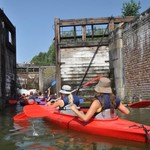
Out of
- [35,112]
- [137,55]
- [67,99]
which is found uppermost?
[137,55]

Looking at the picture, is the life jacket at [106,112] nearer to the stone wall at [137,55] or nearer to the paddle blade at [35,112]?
the paddle blade at [35,112]

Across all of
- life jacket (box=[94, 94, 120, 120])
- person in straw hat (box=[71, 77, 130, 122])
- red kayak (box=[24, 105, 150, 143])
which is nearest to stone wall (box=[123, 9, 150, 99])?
red kayak (box=[24, 105, 150, 143])

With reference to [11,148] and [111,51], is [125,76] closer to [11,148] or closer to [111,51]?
[111,51]

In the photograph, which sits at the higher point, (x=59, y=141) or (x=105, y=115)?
(x=105, y=115)

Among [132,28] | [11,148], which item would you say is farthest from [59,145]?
[132,28]

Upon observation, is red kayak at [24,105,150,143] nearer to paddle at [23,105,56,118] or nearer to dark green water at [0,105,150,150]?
Answer: dark green water at [0,105,150,150]

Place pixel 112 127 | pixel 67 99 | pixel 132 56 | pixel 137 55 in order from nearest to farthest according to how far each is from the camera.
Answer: pixel 112 127 < pixel 67 99 < pixel 137 55 < pixel 132 56

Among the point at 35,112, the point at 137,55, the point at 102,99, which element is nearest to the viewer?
the point at 102,99

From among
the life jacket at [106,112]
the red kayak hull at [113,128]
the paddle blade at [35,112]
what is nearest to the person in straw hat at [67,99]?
the paddle blade at [35,112]

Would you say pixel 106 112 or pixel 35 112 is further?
pixel 35 112

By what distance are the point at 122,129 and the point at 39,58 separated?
74.6m

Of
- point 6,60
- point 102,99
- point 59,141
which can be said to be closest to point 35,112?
point 59,141

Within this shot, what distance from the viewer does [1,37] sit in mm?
18922

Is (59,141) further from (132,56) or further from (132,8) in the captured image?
(132,8)
